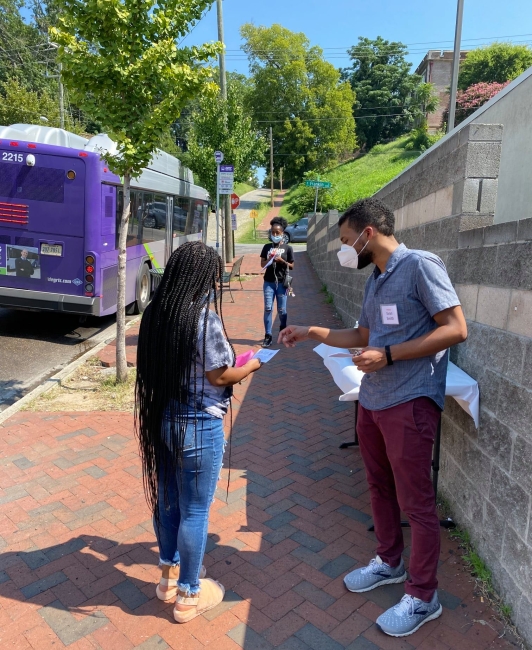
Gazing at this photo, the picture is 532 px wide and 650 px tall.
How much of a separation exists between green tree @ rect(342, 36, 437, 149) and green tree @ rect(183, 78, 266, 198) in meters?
48.1

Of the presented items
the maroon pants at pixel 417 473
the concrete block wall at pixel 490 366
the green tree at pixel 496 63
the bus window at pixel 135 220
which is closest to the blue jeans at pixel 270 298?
the bus window at pixel 135 220

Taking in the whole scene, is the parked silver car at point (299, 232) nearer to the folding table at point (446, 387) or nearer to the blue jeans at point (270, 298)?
the blue jeans at point (270, 298)

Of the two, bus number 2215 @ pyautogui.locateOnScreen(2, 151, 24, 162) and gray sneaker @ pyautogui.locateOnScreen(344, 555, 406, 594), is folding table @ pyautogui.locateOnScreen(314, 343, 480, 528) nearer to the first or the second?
gray sneaker @ pyautogui.locateOnScreen(344, 555, 406, 594)

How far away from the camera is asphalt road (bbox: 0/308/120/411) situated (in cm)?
620

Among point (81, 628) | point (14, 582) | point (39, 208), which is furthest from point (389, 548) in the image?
point (39, 208)

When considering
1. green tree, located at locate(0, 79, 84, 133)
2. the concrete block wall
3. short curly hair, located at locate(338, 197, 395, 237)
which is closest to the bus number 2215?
the concrete block wall

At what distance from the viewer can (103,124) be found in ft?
17.9

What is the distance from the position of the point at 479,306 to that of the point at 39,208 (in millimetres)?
6834

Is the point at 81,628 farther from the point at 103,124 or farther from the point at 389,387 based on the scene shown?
the point at 103,124

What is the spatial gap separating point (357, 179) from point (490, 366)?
45153 millimetres

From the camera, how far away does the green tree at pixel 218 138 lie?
18062mm

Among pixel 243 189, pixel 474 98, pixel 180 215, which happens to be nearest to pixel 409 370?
pixel 180 215

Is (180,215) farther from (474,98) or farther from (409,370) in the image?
(474,98)

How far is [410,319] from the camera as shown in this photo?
2.37 meters
